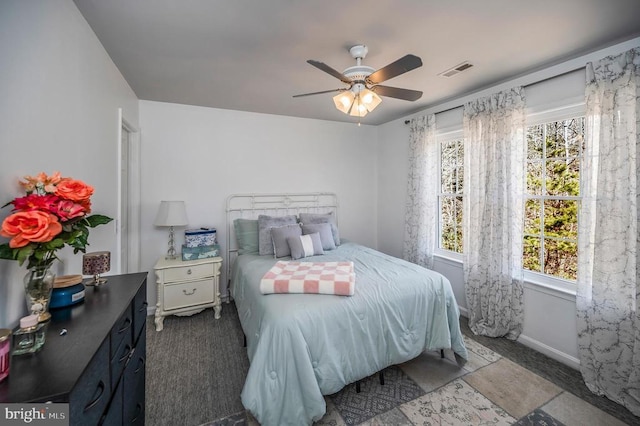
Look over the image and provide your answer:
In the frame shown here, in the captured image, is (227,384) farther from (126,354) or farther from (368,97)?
(368,97)

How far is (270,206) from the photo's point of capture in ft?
12.7

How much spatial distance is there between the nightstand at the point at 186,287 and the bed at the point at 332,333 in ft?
2.11

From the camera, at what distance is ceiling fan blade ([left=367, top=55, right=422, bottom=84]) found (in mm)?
1571

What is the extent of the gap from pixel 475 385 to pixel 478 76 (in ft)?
9.28

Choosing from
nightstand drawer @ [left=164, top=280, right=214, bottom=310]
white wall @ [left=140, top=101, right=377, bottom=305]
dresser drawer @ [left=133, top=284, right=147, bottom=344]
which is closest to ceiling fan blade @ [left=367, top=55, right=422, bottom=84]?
dresser drawer @ [left=133, top=284, right=147, bottom=344]

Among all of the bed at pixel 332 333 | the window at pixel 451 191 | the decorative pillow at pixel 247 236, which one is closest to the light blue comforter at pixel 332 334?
the bed at pixel 332 333

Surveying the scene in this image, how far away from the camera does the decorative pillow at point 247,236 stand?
3.31 meters

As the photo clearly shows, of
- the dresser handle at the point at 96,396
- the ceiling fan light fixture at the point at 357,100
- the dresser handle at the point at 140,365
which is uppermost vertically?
the ceiling fan light fixture at the point at 357,100

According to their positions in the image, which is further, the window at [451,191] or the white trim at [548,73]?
the window at [451,191]

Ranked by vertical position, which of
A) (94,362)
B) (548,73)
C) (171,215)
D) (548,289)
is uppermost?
(548,73)

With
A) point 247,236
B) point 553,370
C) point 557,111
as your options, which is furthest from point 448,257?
point 247,236

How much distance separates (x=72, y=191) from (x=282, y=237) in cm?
219

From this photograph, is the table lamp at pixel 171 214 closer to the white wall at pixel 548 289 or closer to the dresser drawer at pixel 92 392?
the dresser drawer at pixel 92 392

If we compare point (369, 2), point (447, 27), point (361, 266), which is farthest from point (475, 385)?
point (369, 2)
